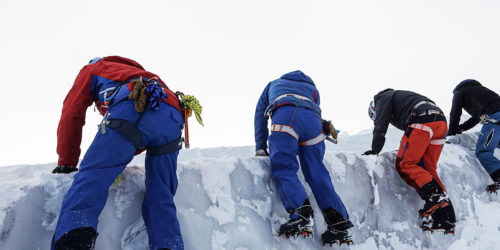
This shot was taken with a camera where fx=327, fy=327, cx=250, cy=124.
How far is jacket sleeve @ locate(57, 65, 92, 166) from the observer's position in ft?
5.45

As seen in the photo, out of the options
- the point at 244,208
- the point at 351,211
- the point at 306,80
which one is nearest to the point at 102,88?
the point at 244,208

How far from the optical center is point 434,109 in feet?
10.4

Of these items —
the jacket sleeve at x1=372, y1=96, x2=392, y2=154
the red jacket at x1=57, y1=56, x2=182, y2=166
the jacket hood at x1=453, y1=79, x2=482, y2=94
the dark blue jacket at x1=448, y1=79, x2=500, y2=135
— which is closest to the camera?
the red jacket at x1=57, y1=56, x2=182, y2=166

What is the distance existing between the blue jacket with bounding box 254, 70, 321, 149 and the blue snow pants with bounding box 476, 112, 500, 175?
2.58 m

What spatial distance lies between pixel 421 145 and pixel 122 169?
269cm

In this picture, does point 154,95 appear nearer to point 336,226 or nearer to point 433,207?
point 336,226

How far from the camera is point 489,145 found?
4023mm

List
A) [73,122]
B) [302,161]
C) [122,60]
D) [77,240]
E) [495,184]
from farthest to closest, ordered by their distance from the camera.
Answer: [495,184] → [302,161] → [122,60] → [73,122] → [77,240]

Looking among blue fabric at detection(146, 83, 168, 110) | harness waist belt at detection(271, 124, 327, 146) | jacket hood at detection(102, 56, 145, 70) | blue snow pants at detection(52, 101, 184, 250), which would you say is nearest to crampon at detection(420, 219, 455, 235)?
harness waist belt at detection(271, 124, 327, 146)

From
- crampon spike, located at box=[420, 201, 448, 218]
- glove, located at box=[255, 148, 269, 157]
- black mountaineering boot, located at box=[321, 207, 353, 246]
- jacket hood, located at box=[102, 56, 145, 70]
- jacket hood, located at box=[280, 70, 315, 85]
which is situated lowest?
crampon spike, located at box=[420, 201, 448, 218]

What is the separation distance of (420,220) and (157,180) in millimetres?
2677

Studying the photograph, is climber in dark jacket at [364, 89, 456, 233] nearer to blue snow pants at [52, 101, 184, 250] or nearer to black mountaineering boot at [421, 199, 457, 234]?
black mountaineering boot at [421, 199, 457, 234]

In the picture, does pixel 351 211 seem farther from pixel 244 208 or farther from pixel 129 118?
pixel 129 118

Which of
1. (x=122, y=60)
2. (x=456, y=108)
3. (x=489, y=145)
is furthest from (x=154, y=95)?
(x=489, y=145)
